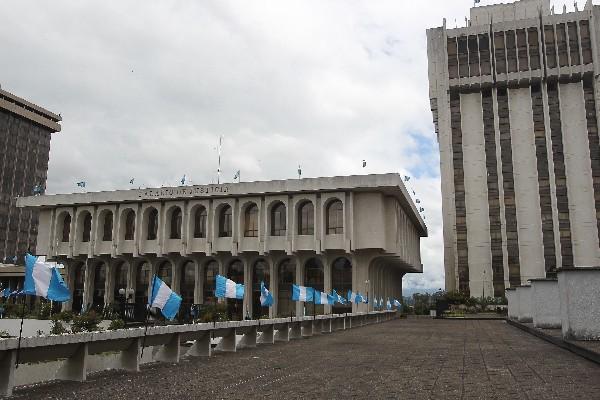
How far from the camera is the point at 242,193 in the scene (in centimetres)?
5306

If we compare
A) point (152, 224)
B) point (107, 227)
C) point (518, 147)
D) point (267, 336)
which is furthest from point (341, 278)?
point (518, 147)

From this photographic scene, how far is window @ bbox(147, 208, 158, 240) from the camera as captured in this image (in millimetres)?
58688

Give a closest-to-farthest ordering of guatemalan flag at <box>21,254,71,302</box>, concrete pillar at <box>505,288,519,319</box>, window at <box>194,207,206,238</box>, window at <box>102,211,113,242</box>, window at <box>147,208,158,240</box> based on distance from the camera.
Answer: guatemalan flag at <box>21,254,71,302</box> < concrete pillar at <box>505,288,519,319</box> < window at <box>194,207,206,238</box> < window at <box>147,208,158,240</box> < window at <box>102,211,113,242</box>

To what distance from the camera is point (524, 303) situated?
3556 cm

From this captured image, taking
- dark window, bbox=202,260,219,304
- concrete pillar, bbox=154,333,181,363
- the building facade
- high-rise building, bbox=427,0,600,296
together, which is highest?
high-rise building, bbox=427,0,600,296

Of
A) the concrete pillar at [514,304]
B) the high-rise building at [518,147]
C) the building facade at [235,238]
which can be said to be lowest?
the concrete pillar at [514,304]

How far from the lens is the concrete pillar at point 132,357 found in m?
12.3

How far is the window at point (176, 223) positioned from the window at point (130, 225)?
197 inches

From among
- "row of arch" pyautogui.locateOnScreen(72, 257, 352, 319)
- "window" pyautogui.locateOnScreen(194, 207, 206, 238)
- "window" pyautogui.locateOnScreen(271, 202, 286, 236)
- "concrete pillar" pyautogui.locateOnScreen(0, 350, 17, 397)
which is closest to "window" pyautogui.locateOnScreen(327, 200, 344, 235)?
"row of arch" pyautogui.locateOnScreen(72, 257, 352, 319)

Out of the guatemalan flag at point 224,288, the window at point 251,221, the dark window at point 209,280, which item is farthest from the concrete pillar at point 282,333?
the dark window at point 209,280

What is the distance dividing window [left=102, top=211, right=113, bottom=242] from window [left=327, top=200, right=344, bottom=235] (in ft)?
82.3

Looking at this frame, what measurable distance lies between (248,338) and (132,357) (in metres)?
7.30

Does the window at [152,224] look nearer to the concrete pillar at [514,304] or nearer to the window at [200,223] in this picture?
the window at [200,223]

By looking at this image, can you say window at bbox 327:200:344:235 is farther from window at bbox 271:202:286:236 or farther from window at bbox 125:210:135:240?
window at bbox 125:210:135:240
